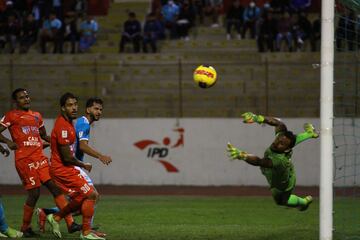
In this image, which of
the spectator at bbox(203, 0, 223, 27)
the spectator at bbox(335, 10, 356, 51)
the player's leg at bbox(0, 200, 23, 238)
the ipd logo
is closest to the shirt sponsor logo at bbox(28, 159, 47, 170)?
the player's leg at bbox(0, 200, 23, 238)

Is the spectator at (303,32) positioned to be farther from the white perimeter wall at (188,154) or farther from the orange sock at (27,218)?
the orange sock at (27,218)

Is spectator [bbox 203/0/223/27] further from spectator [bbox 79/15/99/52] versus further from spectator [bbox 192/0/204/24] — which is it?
spectator [bbox 79/15/99/52]

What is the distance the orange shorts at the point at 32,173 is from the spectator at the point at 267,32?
51.5 feet

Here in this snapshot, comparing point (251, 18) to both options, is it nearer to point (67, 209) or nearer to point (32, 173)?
point (32, 173)

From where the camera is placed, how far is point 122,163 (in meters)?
24.0

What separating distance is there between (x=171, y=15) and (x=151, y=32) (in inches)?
54.4

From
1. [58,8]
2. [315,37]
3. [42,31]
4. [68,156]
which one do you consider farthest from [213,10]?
[68,156]

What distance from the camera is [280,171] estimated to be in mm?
12500

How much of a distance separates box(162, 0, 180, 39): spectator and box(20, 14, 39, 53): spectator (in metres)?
4.87

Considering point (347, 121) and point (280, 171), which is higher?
point (347, 121)

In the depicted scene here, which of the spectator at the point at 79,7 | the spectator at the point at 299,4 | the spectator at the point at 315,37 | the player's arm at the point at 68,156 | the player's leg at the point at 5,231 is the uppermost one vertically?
the spectator at the point at 79,7

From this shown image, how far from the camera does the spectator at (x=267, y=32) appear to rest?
26594 mm

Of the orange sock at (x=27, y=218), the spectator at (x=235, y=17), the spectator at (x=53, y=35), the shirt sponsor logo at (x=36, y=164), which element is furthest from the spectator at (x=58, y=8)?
the orange sock at (x=27, y=218)

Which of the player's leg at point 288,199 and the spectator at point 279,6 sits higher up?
the spectator at point 279,6
